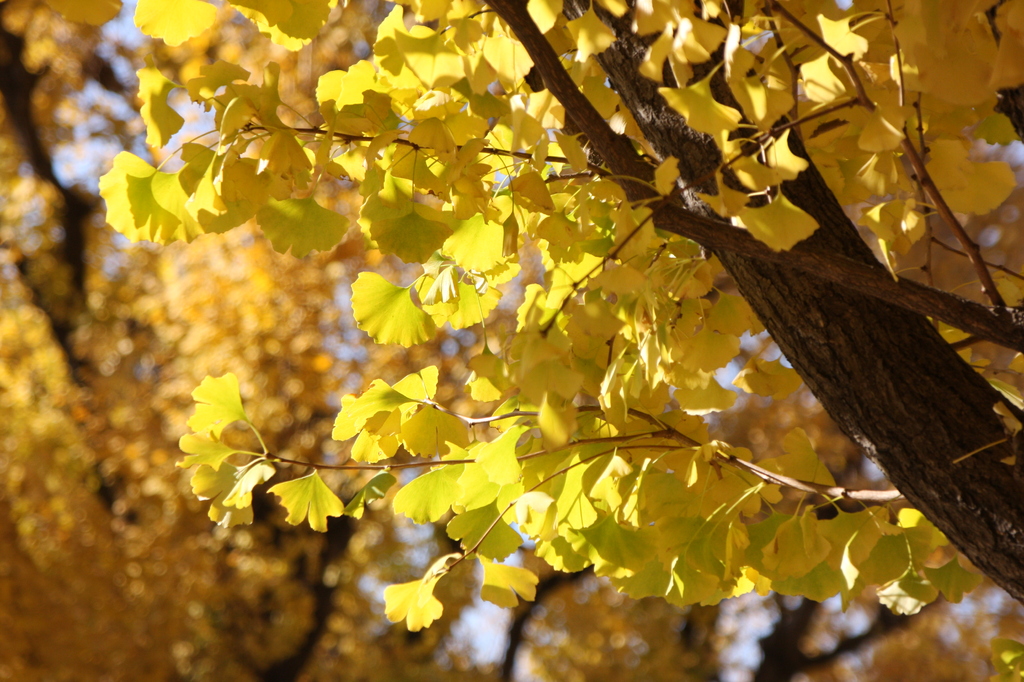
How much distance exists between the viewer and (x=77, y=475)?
6363 millimetres

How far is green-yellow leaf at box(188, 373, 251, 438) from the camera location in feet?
4.12

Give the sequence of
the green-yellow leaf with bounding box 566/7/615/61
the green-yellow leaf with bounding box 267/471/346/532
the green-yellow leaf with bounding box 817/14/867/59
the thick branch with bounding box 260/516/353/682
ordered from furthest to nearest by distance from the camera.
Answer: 1. the thick branch with bounding box 260/516/353/682
2. the green-yellow leaf with bounding box 267/471/346/532
3. the green-yellow leaf with bounding box 566/7/615/61
4. the green-yellow leaf with bounding box 817/14/867/59

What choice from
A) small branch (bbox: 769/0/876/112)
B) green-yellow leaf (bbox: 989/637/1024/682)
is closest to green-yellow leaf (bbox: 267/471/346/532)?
small branch (bbox: 769/0/876/112)

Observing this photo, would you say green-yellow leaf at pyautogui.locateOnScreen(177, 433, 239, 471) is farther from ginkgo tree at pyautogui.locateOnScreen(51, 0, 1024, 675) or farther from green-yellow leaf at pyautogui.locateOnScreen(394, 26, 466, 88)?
green-yellow leaf at pyautogui.locateOnScreen(394, 26, 466, 88)

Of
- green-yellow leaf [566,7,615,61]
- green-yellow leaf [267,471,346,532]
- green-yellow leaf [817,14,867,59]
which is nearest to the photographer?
green-yellow leaf [817,14,867,59]

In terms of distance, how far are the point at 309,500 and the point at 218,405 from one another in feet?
0.74

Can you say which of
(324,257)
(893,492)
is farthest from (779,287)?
(324,257)

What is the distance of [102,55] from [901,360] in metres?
8.35

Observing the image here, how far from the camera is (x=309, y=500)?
1219 mm

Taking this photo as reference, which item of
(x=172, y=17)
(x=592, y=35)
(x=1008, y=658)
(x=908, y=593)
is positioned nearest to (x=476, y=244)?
(x=592, y=35)

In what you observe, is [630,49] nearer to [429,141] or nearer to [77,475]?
[429,141]

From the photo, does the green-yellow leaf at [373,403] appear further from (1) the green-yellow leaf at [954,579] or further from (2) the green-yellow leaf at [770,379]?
(1) the green-yellow leaf at [954,579]

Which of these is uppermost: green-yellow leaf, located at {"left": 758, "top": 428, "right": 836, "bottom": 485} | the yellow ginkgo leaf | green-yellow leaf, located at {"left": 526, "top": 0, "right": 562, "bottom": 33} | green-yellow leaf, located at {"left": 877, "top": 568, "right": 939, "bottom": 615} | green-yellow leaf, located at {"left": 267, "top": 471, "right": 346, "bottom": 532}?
green-yellow leaf, located at {"left": 526, "top": 0, "right": 562, "bottom": 33}

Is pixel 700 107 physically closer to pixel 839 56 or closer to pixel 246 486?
pixel 839 56
